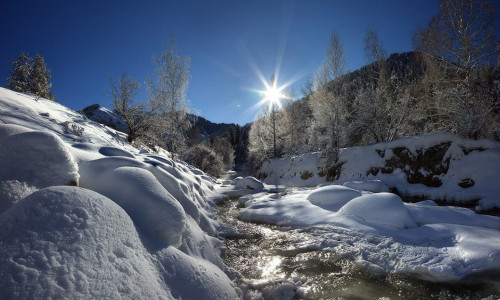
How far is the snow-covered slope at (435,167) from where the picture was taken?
322 inches

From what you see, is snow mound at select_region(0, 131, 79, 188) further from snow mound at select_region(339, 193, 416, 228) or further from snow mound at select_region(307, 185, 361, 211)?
snow mound at select_region(307, 185, 361, 211)

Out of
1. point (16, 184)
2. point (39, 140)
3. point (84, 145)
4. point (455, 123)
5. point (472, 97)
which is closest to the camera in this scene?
point (16, 184)

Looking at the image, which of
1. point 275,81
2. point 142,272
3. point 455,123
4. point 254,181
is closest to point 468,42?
point 455,123

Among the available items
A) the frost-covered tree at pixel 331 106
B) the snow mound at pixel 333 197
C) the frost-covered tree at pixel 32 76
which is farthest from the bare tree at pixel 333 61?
the frost-covered tree at pixel 32 76

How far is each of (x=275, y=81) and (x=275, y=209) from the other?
19636 mm

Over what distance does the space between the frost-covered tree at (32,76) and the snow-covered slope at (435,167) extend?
88.3ft

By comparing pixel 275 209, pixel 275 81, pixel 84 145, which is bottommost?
pixel 275 209

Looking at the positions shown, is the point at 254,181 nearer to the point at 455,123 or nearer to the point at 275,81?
the point at 455,123

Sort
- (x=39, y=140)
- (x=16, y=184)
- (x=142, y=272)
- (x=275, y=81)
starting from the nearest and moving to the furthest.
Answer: (x=142, y=272), (x=16, y=184), (x=39, y=140), (x=275, y=81)

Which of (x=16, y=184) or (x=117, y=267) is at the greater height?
(x=16, y=184)

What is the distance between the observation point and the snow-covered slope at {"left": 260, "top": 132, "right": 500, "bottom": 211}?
322 inches

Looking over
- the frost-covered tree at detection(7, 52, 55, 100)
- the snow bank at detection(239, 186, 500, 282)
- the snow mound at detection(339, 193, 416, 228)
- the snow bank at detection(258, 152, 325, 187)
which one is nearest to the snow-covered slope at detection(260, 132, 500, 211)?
the snow bank at detection(258, 152, 325, 187)

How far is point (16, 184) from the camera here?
2520 mm

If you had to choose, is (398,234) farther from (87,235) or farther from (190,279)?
(87,235)
